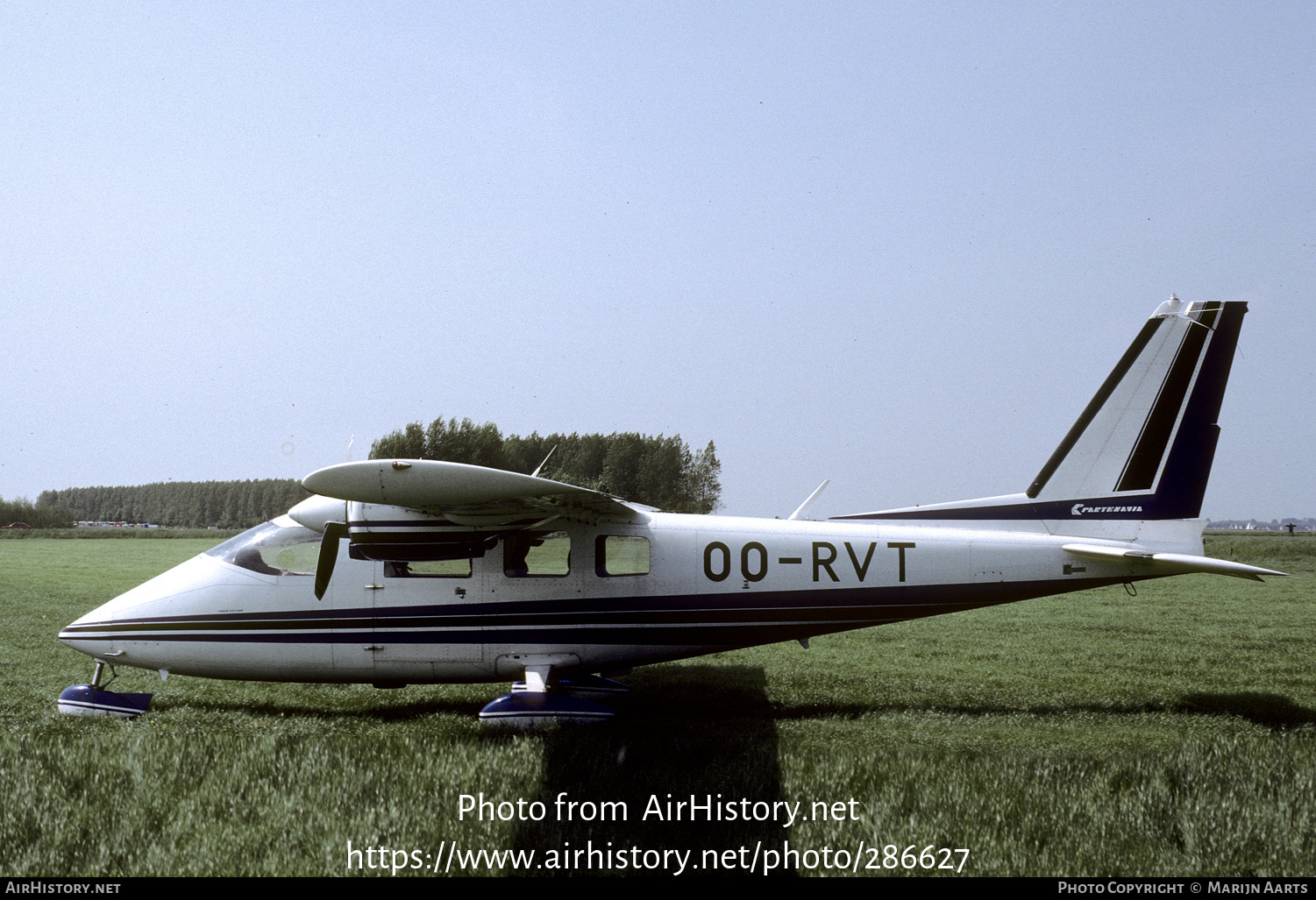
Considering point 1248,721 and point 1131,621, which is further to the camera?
point 1131,621

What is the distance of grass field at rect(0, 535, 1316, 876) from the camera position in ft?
15.9

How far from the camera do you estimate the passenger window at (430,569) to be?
25.9 ft

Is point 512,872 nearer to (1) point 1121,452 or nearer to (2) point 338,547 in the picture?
(2) point 338,547

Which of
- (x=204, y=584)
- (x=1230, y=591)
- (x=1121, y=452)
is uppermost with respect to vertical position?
(x=1121, y=452)

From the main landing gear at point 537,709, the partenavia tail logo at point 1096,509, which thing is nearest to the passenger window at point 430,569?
the main landing gear at point 537,709

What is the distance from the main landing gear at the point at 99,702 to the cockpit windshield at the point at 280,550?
5.48ft

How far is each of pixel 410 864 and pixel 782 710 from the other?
4771 mm

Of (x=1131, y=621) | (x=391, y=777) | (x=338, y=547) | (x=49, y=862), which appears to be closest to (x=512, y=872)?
(x=391, y=777)

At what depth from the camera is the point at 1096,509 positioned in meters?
8.41

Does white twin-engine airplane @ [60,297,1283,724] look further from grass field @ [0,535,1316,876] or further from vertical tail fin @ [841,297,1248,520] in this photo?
grass field @ [0,535,1316,876]

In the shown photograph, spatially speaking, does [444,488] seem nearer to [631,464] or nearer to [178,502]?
[631,464]

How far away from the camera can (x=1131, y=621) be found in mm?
15227

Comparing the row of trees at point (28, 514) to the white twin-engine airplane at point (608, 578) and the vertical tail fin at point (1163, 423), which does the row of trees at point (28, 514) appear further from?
the vertical tail fin at point (1163, 423)

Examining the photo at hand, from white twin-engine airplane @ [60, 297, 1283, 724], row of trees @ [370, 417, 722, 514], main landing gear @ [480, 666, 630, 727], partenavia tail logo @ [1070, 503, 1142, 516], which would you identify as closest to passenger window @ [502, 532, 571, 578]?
white twin-engine airplane @ [60, 297, 1283, 724]
